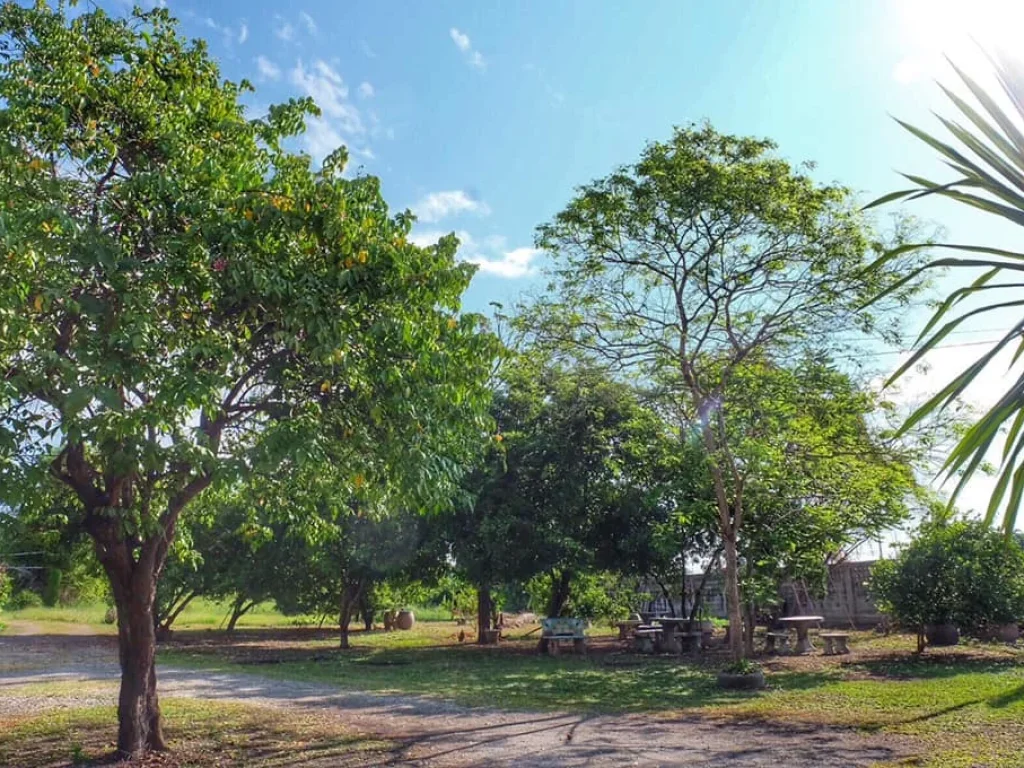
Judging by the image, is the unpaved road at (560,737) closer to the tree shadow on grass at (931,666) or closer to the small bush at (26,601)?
the tree shadow on grass at (931,666)

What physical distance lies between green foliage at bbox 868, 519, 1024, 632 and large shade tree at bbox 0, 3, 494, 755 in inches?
396

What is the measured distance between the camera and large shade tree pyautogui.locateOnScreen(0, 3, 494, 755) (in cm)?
562

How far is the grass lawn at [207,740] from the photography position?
286 inches

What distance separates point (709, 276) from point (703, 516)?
4205 millimetres

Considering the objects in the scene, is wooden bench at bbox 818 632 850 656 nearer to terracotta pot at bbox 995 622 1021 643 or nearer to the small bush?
terracotta pot at bbox 995 622 1021 643

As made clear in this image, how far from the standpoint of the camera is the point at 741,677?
38.3 feet

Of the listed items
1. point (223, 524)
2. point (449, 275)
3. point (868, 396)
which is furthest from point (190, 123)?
point (223, 524)

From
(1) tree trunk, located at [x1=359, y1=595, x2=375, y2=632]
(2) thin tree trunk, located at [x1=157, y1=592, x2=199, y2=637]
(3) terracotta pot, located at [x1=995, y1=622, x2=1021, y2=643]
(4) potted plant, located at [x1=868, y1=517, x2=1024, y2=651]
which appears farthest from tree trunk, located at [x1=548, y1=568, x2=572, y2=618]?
(2) thin tree trunk, located at [x1=157, y1=592, x2=199, y2=637]

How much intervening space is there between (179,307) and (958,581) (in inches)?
510

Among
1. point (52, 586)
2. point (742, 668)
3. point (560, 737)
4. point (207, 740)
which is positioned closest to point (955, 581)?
point (742, 668)

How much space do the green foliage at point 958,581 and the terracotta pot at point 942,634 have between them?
351 millimetres

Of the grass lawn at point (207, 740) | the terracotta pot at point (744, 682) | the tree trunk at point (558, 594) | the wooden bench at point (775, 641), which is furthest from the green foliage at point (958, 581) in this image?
the grass lawn at point (207, 740)

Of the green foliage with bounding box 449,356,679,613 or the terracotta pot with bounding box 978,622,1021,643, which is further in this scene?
the green foliage with bounding box 449,356,679,613

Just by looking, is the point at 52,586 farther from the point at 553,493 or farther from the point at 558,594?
the point at 553,493
